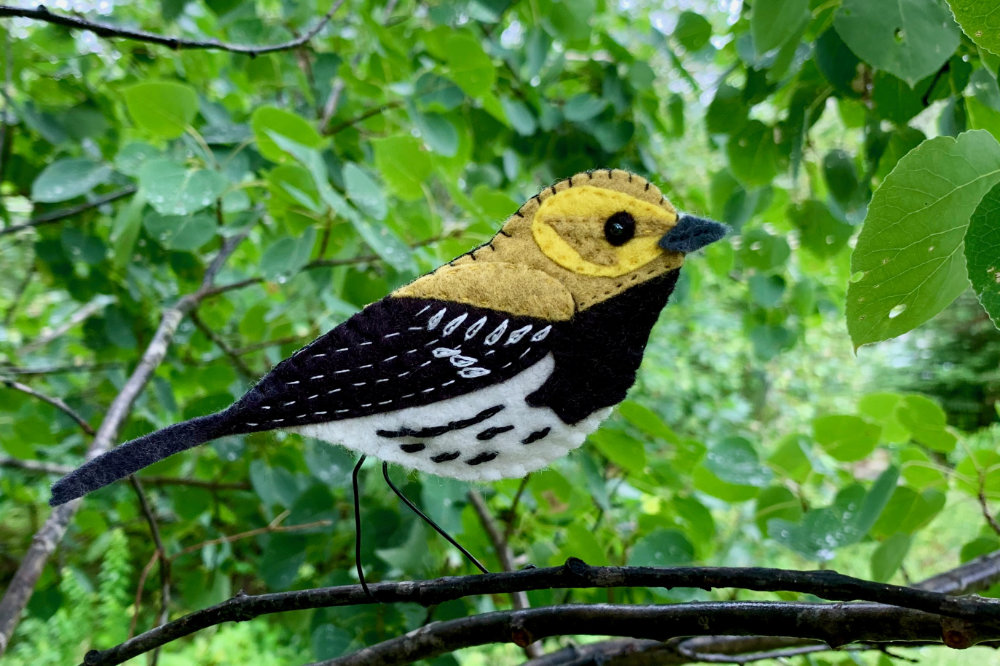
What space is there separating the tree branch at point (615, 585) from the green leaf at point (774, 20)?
326mm

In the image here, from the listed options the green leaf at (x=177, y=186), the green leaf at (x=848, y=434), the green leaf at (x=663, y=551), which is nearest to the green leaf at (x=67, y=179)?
the green leaf at (x=177, y=186)

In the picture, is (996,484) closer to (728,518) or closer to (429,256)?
(429,256)

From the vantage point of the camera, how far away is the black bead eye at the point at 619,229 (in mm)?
323

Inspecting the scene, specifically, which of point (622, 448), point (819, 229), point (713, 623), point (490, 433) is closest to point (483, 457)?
point (490, 433)

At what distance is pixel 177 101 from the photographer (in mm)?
568

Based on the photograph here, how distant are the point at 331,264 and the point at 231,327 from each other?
2.85 feet

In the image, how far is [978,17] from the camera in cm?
26

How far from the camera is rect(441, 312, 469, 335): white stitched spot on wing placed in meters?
0.30

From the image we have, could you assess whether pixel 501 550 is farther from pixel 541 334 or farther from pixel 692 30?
pixel 692 30

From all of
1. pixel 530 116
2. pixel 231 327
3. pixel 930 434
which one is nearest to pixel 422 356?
pixel 930 434

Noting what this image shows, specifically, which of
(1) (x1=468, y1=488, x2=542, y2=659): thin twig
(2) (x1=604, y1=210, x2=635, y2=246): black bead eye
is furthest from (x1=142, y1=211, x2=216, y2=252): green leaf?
(2) (x1=604, y1=210, x2=635, y2=246): black bead eye

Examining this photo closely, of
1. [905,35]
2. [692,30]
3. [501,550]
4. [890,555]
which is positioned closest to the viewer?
[905,35]

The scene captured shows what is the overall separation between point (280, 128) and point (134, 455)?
14.5 inches

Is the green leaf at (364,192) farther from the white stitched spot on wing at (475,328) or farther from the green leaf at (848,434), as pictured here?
the green leaf at (848,434)
